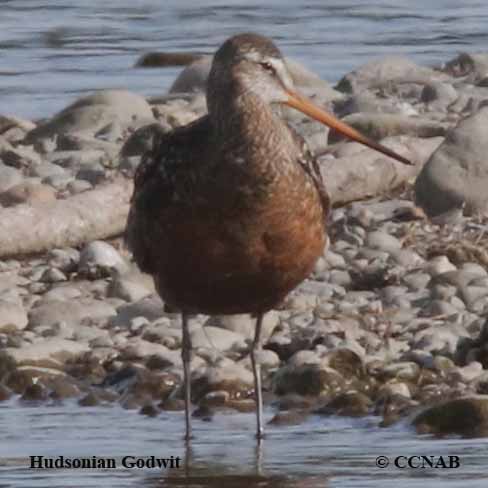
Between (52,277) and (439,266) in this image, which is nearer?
(439,266)

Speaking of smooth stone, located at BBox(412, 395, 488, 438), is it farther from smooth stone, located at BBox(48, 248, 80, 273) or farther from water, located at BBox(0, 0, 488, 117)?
water, located at BBox(0, 0, 488, 117)

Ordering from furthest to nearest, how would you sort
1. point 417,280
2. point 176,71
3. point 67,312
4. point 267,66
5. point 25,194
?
point 176,71 → point 25,194 → point 417,280 → point 67,312 → point 267,66

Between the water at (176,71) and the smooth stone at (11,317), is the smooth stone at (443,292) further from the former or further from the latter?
the smooth stone at (11,317)

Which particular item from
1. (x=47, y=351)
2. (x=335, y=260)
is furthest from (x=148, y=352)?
(x=335, y=260)

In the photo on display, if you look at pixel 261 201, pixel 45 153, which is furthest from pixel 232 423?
pixel 45 153

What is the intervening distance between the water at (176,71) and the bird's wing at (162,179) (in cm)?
82

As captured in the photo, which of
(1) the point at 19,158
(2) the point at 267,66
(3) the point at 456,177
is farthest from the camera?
(1) the point at 19,158

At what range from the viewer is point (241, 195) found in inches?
336

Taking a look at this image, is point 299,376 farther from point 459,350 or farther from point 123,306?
point 123,306

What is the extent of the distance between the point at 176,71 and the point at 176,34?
352 centimetres

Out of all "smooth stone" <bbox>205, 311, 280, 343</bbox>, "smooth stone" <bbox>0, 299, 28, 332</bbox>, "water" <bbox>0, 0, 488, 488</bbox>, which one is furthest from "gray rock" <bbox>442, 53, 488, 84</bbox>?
"smooth stone" <bbox>0, 299, 28, 332</bbox>

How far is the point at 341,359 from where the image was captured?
9.40 meters

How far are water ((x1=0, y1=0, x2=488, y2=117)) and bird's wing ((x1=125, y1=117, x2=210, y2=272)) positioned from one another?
8.04m

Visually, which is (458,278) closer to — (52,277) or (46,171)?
(52,277)
